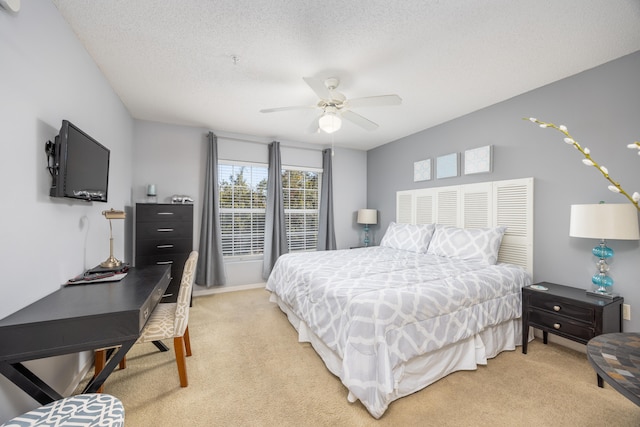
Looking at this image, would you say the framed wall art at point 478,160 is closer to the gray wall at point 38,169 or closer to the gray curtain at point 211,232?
the gray curtain at point 211,232

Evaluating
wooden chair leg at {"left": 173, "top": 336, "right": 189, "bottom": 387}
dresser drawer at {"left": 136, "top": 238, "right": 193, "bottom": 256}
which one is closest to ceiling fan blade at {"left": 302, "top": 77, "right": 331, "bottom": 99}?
wooden chair leg at {"left": 173, "top": 336, "right": 189, "bottom": 387}

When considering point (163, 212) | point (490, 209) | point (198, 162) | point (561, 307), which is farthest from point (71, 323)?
point (490, 209)

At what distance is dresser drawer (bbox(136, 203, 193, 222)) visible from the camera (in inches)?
129

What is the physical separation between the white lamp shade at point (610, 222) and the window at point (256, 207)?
12.1 ft

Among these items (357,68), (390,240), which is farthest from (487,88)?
(390,240)

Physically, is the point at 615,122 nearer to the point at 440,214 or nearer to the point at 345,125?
the point at 440,214

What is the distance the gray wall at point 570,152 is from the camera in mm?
2158

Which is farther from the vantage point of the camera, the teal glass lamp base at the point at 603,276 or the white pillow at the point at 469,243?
the white pillow at the point at 469,243

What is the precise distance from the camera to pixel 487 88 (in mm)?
2725

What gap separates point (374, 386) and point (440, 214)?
9.16 feet

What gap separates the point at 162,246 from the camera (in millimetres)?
3379

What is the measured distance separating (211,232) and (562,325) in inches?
162

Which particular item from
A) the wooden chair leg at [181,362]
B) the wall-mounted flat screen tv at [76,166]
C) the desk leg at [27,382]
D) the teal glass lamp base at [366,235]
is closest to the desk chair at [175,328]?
the wooden chair leg at [181,362]

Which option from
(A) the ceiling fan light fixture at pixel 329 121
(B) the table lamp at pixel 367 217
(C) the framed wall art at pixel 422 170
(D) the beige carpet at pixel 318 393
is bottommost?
(D) the beige carpet at pixel 318 393
